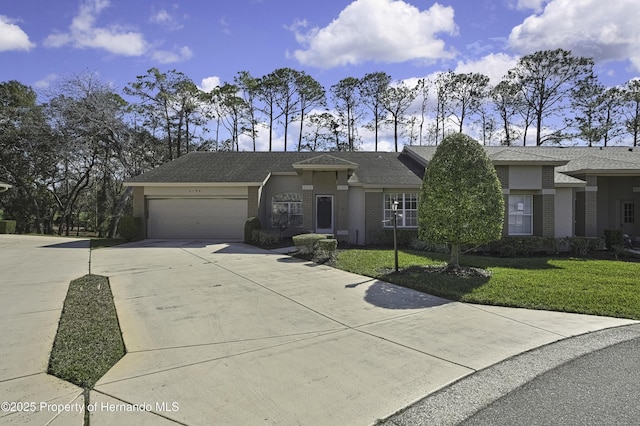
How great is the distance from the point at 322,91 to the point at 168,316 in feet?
113

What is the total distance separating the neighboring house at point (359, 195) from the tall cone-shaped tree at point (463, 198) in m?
5.68

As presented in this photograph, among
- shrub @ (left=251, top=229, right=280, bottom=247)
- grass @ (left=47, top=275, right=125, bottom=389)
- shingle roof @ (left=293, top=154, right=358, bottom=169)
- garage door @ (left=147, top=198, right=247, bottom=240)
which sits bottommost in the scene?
grass @ (left=47, top=275, right=125, bottom=389)

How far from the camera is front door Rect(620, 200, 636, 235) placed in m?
18.3

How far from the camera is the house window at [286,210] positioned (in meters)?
19.6

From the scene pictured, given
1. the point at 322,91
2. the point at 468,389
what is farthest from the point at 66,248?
the point at 322,91

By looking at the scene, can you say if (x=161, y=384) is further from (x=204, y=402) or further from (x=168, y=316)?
(x=168, y=316)

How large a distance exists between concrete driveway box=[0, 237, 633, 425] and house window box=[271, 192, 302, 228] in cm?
989

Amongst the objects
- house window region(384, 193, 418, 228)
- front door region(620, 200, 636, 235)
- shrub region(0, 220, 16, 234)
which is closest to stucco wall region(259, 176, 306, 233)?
house window region(384, 193, 418, 228)

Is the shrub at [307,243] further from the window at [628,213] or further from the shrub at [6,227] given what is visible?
the shrub at [6,227]

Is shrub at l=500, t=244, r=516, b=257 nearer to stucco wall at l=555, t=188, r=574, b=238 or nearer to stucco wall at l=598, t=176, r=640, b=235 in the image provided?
stucco wall at l=555, t=188, r=574, b=238

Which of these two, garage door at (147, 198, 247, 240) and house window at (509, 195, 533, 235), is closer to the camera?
house window at (509, 195, 533, 235)

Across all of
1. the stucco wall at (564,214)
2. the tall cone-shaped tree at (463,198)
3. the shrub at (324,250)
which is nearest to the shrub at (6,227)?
the shrub at (324,250)

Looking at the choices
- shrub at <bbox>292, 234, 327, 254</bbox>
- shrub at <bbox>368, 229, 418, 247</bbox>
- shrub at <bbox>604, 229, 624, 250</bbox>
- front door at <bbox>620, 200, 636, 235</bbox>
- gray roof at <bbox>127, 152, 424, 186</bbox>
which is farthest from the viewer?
front door at <bbox>620, 200, 636, 235</bbox>

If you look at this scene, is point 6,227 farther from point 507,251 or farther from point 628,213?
point 628,213
